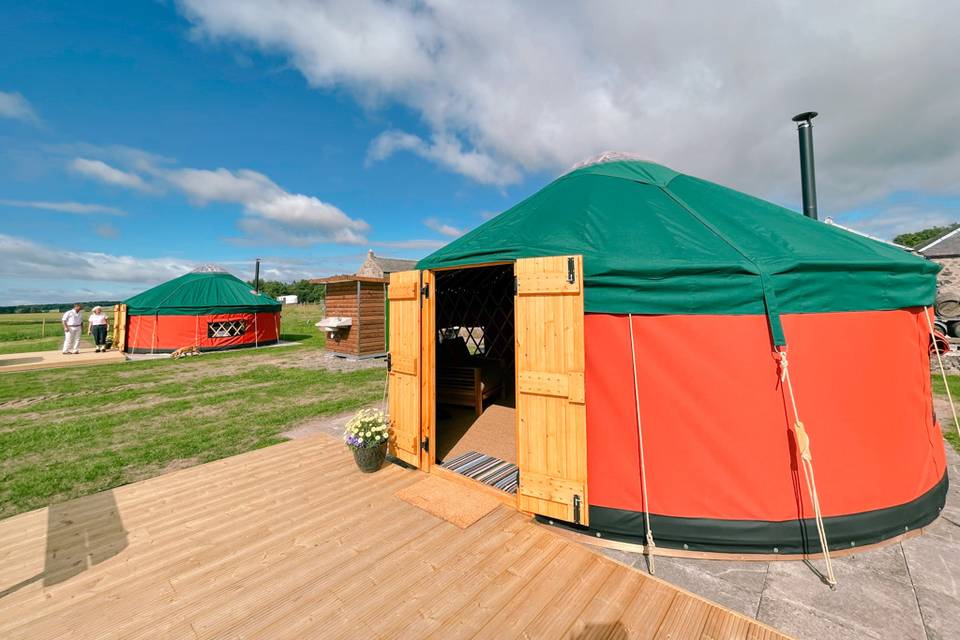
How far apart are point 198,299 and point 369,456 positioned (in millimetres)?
13907

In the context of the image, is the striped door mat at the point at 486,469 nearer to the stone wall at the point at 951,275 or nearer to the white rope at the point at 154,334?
the white rope at the point at 154,334

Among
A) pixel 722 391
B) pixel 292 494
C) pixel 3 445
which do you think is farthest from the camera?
pixel 3 445

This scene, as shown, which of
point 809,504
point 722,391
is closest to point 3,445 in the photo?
point 722,391

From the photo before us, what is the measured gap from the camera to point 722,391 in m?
2.73

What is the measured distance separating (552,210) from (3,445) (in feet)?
25.4

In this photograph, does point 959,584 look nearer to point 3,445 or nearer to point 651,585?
point 651,585

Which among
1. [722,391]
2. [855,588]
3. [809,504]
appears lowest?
[855,588]

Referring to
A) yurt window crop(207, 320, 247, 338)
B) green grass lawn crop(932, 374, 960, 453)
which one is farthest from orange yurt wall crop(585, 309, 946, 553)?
yurt window crop(207, 320, 247, 338)

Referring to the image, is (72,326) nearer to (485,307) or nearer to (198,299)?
(198,299)

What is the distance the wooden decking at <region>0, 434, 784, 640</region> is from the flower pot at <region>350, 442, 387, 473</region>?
40 cm

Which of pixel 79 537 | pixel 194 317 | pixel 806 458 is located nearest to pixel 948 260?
pixel 806 458

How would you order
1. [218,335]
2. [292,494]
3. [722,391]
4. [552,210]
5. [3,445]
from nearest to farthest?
[722,391] < [292,494] < [552,210] < [3,445] < [218,335]

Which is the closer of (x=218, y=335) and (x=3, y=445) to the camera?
(x=3, y=445)

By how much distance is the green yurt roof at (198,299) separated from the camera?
44.4 feet
